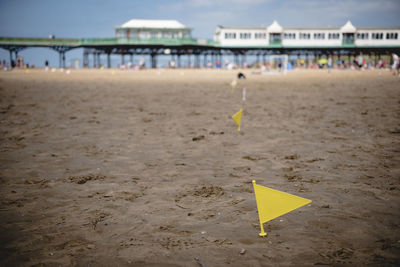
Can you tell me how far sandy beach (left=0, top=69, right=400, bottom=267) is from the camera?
3025mm

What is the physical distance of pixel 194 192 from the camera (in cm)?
451

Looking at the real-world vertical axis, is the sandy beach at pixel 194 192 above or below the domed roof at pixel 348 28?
below

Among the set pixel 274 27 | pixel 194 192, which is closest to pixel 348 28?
pixel 274 27

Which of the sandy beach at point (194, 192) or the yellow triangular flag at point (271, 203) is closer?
the sandy beach at point (194, 192)

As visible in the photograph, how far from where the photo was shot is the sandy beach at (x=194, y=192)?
3.03 m

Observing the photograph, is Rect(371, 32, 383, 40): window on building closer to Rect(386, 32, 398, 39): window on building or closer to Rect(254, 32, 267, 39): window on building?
Rect(386, 32, 398, 39): window on building

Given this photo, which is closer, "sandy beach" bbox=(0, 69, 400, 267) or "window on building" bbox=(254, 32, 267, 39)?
"sandy beach" bbox=(0, 69, 400, 267)

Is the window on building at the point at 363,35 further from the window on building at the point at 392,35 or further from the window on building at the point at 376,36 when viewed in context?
the window on building at the point at 392,35

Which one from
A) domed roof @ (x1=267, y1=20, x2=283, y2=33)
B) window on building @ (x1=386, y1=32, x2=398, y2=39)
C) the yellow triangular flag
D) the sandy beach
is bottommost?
the sandy beach

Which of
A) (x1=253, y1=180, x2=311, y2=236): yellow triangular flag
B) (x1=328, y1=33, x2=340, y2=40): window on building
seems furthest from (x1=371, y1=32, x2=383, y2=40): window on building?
(x1=253, y1=180, x2=311, y2=236): yellow triangular flag

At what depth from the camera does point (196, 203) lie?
13.6ft

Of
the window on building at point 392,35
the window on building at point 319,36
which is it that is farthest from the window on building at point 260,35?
the window on building at point 392,35

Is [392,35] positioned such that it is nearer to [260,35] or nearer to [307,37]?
[307,37]

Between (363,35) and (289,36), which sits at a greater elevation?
(363,35)
